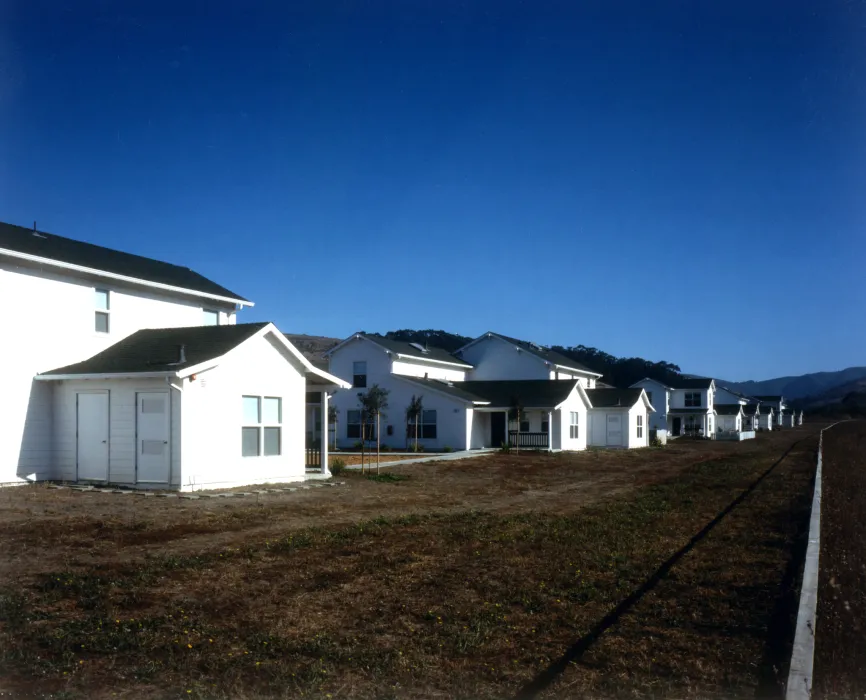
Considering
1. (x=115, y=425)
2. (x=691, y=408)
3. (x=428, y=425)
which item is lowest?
(x=428, y=425)

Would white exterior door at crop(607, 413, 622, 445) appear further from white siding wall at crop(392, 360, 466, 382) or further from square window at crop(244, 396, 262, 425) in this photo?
square window at crop(244, 396, 262, 425)

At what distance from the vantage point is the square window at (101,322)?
20859 mm

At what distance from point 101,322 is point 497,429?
2649 cm

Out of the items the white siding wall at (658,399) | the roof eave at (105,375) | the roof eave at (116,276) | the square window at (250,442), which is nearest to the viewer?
the roof eave at (105,375)

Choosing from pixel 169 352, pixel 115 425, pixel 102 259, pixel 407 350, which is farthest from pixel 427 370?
pixel 115 425

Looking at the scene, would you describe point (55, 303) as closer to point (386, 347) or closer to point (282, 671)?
point (282, 671)

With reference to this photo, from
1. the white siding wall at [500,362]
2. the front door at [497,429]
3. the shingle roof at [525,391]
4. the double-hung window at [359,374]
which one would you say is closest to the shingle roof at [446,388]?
the shingle roof at [525,391]

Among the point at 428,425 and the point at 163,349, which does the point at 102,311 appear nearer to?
the point at 163,349

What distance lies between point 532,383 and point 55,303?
30090 mm

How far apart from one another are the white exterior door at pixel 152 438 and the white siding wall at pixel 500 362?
33.9m

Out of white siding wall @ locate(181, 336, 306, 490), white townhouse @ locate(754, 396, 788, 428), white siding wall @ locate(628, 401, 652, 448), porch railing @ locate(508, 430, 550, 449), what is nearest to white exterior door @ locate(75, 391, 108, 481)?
white siding wall @ locate(181, 336, 306, 490)

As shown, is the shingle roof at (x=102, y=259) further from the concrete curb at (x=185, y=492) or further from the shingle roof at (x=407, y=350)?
the shingle roof at (x=407, y=350)

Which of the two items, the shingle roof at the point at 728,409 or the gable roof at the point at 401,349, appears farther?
the shingle roof at the point at 728,409

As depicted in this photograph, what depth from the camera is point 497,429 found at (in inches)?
1719
